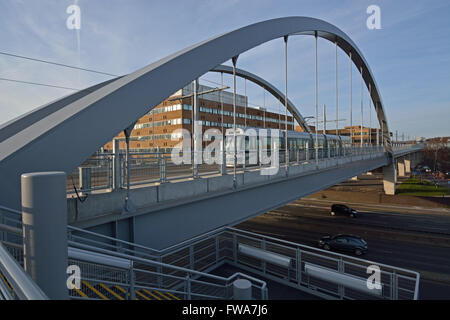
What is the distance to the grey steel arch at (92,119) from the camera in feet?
10.9

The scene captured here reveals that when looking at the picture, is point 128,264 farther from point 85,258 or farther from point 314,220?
point 314,220

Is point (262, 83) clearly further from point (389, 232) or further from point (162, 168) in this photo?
point (162, 168)

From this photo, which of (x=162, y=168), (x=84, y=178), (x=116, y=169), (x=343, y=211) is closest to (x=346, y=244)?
(x=343, y=211)

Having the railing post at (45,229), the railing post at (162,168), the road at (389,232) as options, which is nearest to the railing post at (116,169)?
the railing post at (162,168)

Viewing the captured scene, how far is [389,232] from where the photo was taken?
2070 cm

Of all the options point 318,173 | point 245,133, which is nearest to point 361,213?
point 318,173

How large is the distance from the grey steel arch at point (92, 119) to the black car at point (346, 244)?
1394 cm

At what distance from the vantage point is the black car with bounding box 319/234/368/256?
52.1ft

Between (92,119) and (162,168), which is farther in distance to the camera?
(162,168)

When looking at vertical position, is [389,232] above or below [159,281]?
below

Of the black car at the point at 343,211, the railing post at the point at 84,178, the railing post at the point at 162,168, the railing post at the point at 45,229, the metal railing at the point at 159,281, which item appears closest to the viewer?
the railing post at the point at 45,229

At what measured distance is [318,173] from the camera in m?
A: 13.6

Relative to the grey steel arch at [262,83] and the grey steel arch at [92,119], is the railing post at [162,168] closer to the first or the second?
the grey steel arch at [92,119]

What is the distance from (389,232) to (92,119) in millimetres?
23797
